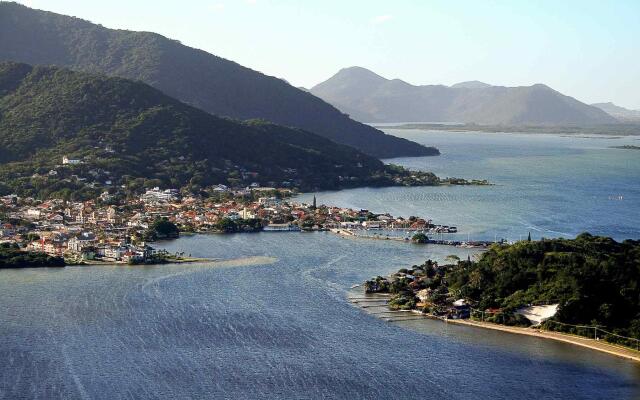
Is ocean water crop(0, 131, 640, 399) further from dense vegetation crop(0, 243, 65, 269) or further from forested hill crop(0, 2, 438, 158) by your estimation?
forested hill crop(0, 2, 438, 158)

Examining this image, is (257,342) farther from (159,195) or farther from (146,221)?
(159,195)

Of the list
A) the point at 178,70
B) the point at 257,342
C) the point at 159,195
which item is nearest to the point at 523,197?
the point at 159,195

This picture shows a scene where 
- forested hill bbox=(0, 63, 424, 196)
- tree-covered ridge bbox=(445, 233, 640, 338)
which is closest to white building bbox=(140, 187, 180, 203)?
forested hill bbox=(0, 63, 424, 196)

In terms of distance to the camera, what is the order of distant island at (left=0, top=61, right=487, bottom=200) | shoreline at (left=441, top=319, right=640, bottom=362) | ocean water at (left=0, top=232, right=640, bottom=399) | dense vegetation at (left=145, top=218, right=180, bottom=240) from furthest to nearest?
distant island at (left=0, top=61, right=487, bottom=200) < dense vegetation at (left=145, top=218, right=180, bottom=240) < shoreline at (left=441, top=319, right=640, bottom=362) < ocean water at (left=0, top=232, right=640, bottom=399)

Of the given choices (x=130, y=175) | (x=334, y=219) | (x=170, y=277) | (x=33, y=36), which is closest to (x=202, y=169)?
(x=130, y=175)

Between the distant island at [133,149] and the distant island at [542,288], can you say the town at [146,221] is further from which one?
the distant island at [542,288]
